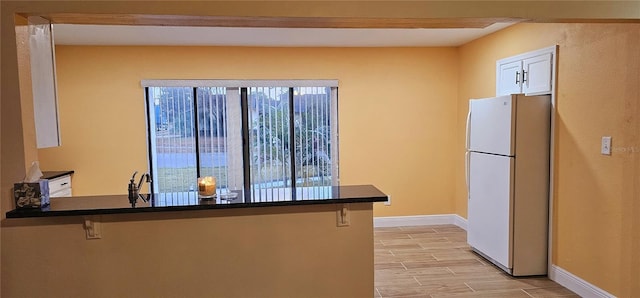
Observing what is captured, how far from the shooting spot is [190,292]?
7.27 ft

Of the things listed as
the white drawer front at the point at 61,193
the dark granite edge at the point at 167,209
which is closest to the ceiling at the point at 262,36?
the white drawer front at the point at 61,193

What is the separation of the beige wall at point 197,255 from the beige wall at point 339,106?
2512 millimetres

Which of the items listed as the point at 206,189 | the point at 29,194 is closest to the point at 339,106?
the point at 206,189

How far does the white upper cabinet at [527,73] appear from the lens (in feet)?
10.8

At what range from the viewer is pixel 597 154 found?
2.82m

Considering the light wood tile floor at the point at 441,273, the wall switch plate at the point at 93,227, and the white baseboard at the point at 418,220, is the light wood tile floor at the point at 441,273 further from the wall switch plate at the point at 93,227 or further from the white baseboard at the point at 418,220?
the wall switch plate at the point at 93,227

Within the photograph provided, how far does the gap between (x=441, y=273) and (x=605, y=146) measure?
5.33 ft

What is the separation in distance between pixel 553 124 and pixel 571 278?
123 cm

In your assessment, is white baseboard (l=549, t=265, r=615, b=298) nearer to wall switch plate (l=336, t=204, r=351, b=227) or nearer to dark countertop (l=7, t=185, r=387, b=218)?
dark countertop (l=7, t=185, r=387, b=218)

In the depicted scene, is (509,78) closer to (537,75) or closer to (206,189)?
(537,75)

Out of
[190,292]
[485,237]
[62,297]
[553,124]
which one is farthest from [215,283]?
[553,124]

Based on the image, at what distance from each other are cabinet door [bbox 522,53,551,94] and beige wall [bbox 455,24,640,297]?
0.11 m

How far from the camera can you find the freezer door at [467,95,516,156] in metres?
3.25

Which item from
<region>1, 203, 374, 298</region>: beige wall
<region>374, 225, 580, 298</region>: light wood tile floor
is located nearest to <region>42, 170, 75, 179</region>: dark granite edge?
<region>1, 203, 374, 298</region>: beige wall
